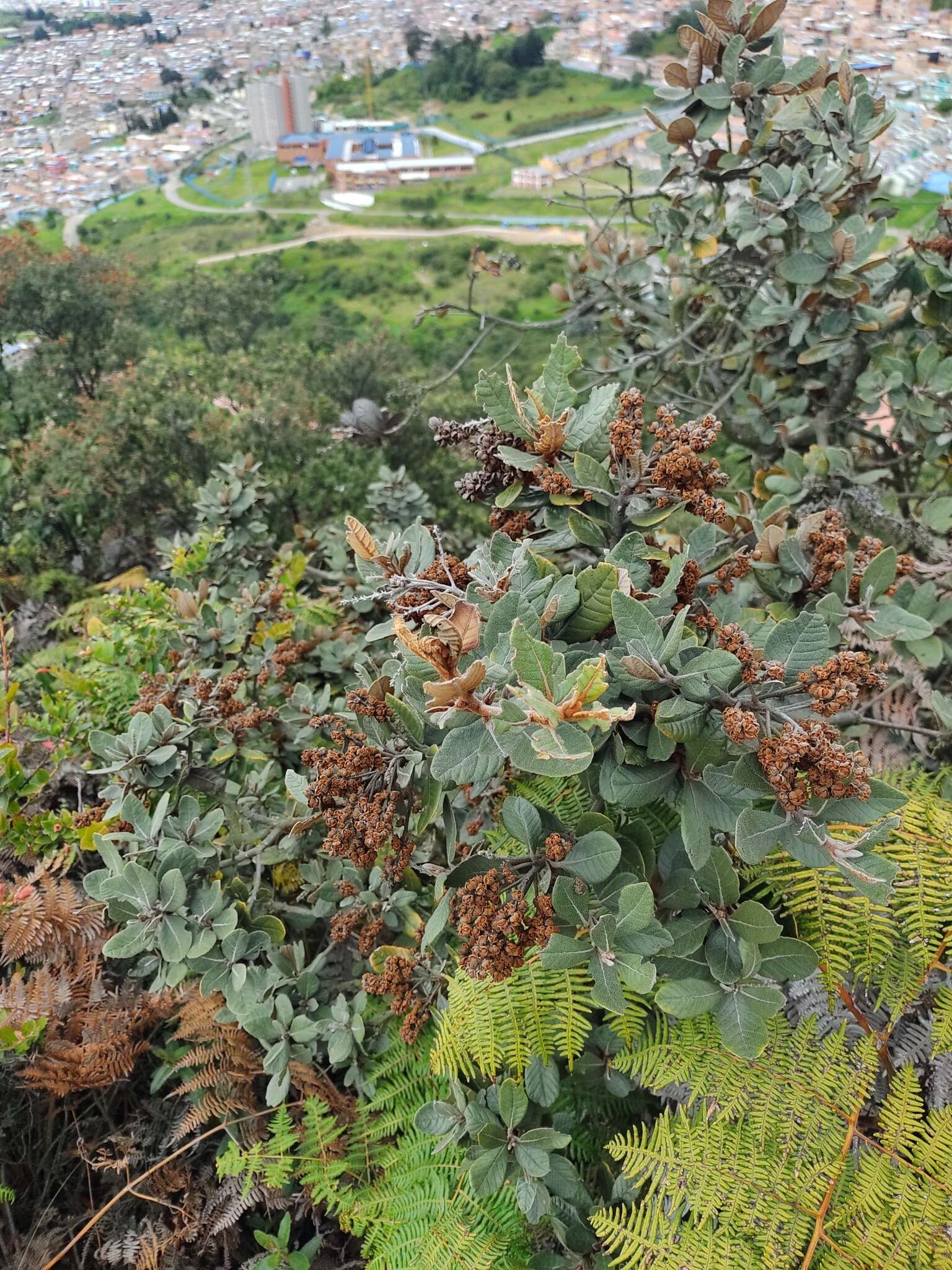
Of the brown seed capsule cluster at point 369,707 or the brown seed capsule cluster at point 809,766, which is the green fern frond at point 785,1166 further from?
the brown seed capsule cluster at point 369,707

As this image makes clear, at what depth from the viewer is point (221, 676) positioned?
210 centimetres

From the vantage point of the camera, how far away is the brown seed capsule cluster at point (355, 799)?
1168 mm

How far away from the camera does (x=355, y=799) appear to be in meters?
1.22

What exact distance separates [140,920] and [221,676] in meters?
0.71

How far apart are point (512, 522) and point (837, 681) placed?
611 millimetres

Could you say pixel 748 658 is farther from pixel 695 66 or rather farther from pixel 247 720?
pixel 695 66

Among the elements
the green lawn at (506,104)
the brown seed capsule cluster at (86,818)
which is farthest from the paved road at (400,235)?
the brown seed capsule cluster at (86,818)

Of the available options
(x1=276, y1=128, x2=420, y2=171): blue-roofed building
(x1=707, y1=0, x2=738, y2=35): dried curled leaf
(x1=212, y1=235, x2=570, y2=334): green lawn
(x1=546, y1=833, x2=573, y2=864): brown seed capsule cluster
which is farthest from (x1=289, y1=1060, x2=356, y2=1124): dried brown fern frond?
(x1=276, y1=128, x2=420, y2=171): blue-roofed building

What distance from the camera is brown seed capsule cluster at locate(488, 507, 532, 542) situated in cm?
133

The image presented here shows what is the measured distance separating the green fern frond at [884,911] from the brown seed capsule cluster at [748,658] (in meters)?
0.54

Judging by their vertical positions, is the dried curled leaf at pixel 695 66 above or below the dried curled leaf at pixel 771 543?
above

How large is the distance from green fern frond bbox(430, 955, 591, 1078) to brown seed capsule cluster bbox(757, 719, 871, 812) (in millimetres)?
692

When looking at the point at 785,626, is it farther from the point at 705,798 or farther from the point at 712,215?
the point at 712,215

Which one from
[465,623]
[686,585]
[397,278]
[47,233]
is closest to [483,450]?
[686,585]
